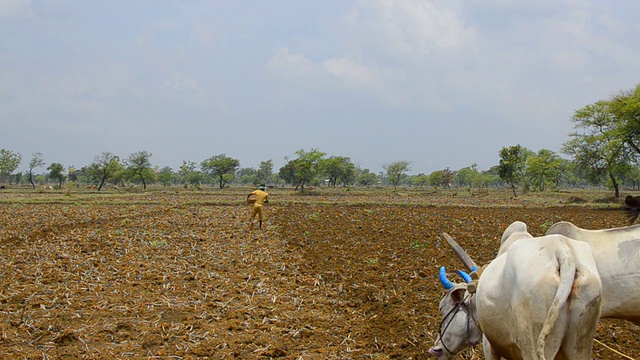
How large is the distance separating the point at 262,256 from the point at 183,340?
606cm

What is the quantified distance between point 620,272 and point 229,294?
6.70 meters

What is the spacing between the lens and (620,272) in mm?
3166

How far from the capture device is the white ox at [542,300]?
277 centimetres

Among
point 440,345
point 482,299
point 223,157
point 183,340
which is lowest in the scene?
point 183,340

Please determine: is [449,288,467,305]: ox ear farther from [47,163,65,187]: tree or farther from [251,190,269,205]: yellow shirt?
[47,163,65,187]: tree

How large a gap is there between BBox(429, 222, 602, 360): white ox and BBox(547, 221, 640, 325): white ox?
0.66 ft

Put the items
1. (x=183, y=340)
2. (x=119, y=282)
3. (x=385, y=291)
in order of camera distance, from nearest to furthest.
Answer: (x=183, y=340)
(x=385, y=291)
(x=119, y=282)

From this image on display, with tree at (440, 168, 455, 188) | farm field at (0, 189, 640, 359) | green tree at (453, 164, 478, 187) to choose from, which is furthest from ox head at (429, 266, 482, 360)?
green tree at (453, 164, 478, 187)

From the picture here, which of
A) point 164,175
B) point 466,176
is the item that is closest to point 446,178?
point 466,176

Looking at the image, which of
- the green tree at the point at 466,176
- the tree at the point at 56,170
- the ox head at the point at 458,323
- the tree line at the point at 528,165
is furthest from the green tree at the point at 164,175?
the ox head at the point at 458,323

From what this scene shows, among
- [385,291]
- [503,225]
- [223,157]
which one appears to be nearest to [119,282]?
[385,291]

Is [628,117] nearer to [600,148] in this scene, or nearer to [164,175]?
[600,148]

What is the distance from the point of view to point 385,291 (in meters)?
8.27

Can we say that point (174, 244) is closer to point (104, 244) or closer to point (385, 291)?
point (104, 244)
